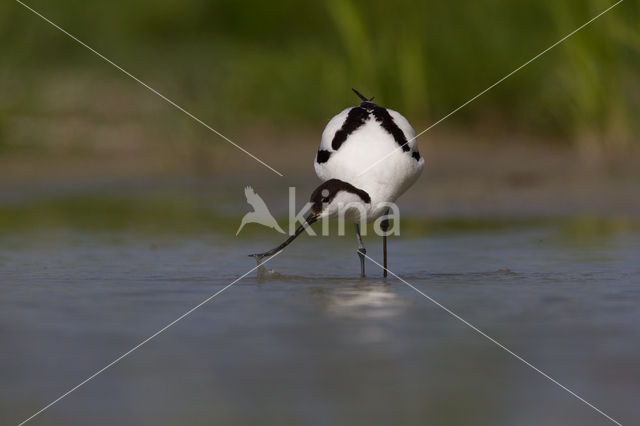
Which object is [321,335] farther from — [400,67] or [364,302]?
[400,67]

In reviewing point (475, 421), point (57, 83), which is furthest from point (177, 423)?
point (57, 83)

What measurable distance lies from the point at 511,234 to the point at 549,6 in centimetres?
493

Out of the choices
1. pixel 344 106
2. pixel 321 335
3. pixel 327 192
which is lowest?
pixel 321 335

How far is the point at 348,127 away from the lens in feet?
24.8

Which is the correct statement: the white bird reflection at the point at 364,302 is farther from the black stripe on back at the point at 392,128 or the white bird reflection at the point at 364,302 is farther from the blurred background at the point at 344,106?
the blurred background at the point at 344,106

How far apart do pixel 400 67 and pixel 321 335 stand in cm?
919

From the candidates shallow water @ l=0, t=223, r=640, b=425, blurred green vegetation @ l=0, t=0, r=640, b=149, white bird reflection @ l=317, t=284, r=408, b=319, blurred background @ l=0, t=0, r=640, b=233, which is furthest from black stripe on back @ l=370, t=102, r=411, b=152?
blurred green vegetation @ l=0, t=0, r=640, b=149

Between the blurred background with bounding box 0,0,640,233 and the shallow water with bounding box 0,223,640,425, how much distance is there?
9.20ft

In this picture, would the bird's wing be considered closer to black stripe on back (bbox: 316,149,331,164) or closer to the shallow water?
the shallow water

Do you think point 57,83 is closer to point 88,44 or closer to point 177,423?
point 88,44

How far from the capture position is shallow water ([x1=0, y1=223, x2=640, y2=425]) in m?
4.11

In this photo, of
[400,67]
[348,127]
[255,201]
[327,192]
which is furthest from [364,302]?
[400,67]

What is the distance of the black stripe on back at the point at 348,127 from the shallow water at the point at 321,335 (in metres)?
→ 0.83

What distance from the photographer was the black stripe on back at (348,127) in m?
7.54
